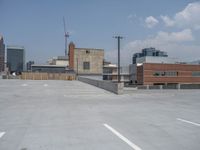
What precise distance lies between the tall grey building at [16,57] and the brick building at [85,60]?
79.2 metres

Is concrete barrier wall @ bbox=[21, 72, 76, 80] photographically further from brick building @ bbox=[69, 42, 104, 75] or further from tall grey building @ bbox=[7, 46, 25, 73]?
tall grey building @ bbox=[7, 46, 25, 73]

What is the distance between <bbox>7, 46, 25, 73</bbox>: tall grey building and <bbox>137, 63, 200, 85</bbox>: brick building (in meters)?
101

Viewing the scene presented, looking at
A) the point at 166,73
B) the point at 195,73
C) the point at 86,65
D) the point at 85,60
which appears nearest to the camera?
the point at 166,73

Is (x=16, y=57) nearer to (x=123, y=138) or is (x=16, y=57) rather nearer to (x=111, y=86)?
(x=111, y=86)

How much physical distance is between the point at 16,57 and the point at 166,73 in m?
113

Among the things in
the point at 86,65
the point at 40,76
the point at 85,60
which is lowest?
the point at 40,76

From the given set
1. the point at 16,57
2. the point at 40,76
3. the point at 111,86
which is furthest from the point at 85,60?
the point at 16,57

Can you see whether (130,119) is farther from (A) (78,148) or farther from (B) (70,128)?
(A) (78,148)

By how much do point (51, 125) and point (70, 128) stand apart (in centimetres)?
99

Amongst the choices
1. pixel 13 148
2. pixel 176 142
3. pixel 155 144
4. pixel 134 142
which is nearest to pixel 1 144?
pixel 13 148

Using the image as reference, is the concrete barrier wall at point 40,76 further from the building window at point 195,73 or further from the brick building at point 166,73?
the building window at point 195,73

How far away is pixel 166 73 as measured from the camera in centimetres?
7969

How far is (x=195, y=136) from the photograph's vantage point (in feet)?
24.5

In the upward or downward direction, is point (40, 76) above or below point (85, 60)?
below
